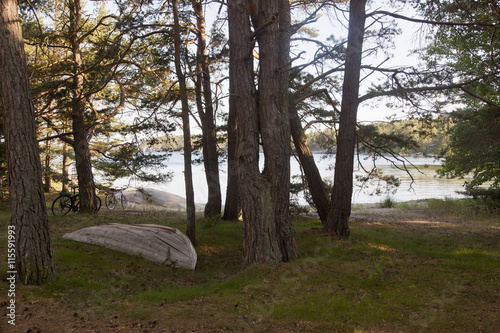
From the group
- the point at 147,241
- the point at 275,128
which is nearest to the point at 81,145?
the point at 147,241

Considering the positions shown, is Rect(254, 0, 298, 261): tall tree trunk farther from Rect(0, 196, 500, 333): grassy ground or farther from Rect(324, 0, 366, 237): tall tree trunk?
Rect(324, 0, 366, 237): tall tree trunk

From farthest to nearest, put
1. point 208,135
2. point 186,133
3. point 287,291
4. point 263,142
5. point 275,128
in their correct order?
point 208,135 → point 186,133 → point 263,142 → point 275,128 → point 287,291

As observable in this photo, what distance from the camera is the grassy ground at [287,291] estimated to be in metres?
3.75

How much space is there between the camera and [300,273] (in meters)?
5.31

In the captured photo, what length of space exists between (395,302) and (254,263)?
2.21 m

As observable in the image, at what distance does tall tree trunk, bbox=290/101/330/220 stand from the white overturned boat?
342cm

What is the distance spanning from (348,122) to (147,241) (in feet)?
15.5

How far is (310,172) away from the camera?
29.2 feet

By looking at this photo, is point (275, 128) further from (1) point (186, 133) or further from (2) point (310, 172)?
(2) point (310, 172)

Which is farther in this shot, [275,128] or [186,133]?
[186,133]

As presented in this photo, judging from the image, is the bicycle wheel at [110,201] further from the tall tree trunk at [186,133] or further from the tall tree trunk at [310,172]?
the tall tree trunk at [310,172]

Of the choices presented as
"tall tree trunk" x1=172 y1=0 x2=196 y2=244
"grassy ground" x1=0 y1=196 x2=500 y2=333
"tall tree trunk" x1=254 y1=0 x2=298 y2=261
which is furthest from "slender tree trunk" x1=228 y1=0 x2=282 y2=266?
"tall tree trunk" x1=172 y1=0 x2=196 y2=244

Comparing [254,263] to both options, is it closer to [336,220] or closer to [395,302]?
[395,302]

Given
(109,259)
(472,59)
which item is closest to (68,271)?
(109,259)
